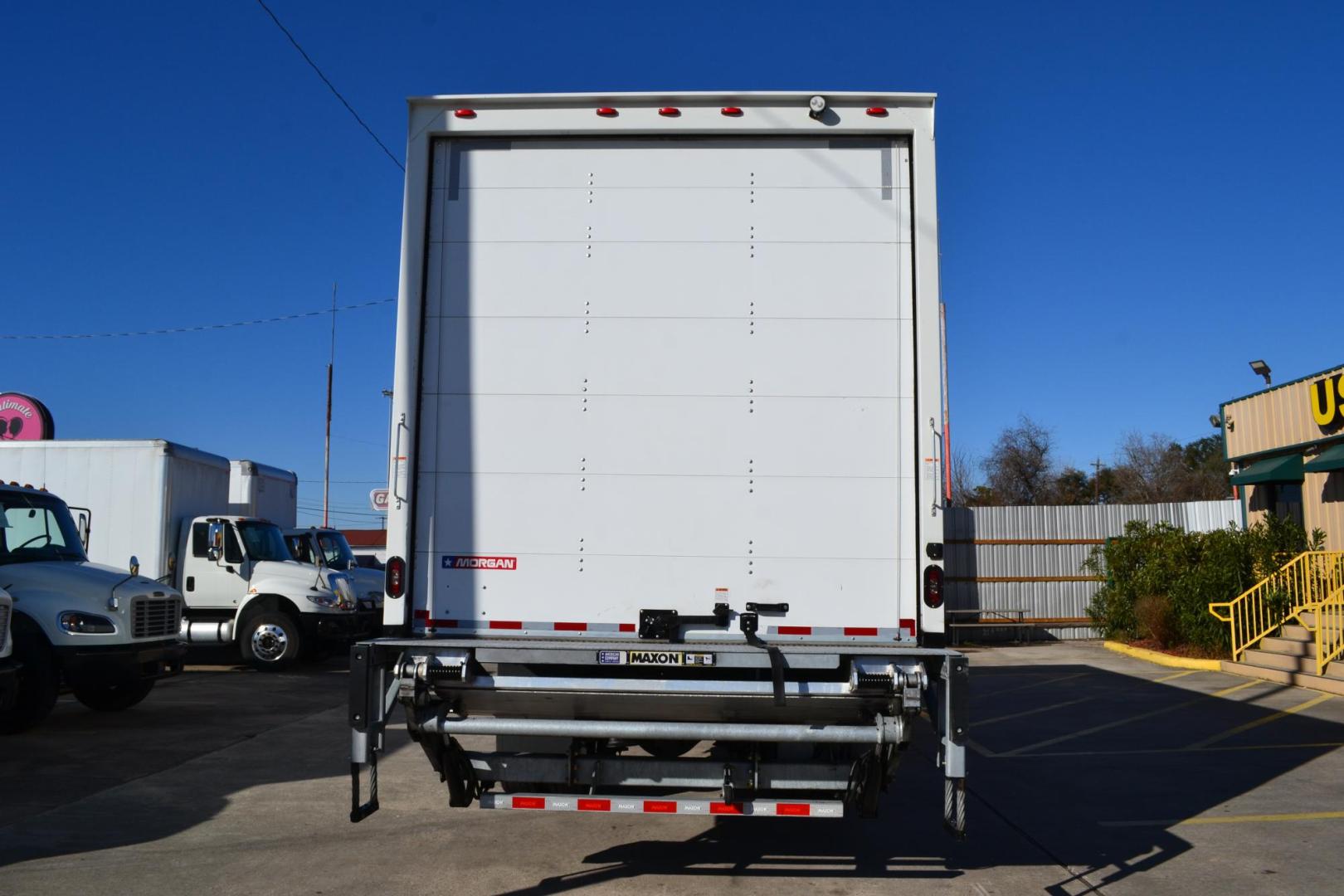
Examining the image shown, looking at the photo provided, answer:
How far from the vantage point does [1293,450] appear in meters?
19.8

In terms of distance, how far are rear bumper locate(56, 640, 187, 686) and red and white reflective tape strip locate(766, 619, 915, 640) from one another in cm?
854

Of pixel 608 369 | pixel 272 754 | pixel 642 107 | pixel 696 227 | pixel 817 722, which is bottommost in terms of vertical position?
pixel 272 754

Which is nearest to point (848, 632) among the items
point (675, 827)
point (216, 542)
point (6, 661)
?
point (675, 827)

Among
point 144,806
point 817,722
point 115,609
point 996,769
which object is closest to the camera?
point 817,722

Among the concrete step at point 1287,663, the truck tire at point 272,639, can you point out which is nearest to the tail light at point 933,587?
the concrete step at point 1287,663

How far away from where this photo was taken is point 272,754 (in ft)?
32.6

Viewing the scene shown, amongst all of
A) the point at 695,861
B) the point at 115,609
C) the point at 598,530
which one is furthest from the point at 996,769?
the point at 115,609

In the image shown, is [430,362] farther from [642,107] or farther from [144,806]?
[144,806]

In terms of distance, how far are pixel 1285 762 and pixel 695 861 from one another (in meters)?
6.03

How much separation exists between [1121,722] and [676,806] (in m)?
8.23

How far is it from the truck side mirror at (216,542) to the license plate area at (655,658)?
12.4 metres

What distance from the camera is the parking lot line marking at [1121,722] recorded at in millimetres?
10500

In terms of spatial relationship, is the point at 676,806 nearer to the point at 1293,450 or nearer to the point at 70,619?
the point at 70,619

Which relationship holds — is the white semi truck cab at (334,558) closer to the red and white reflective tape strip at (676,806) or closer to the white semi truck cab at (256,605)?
the white semi truck cab at (256,605)
